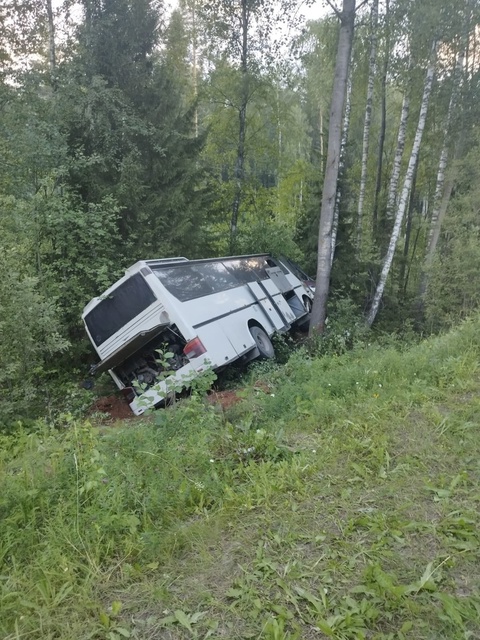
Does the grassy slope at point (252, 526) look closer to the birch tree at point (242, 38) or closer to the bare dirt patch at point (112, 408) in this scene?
the bare dirt patch at point (112, 408)

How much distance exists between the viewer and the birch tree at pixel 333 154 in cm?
864

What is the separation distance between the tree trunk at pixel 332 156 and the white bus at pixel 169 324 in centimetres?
179

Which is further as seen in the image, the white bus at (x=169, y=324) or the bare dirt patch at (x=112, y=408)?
the bare dirt patch at (x=112, y=408)

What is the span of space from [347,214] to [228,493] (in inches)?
491

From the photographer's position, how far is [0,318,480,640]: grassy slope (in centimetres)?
191

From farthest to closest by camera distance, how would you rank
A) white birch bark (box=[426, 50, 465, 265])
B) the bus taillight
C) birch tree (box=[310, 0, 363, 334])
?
white birch bark (box=[426, 50, 465, 265]), birch tree (box=[310, 0, 363, 334]), the bus taillight

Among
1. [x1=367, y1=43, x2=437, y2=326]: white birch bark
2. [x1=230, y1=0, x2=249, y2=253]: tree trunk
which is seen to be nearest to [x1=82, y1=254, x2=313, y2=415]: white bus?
[x1=367, y1=43, x2=437, y2=326]: white birch bark

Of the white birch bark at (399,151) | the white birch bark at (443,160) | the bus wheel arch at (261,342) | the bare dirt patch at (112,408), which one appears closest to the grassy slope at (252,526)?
the bare dirt patch at (112,408)

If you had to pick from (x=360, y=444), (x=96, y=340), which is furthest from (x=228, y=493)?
(x=96, y=340)

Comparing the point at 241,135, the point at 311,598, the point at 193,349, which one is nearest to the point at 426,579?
the point at 311,598

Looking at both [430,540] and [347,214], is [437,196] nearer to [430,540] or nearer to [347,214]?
[347,214]

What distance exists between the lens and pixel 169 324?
6.27 m

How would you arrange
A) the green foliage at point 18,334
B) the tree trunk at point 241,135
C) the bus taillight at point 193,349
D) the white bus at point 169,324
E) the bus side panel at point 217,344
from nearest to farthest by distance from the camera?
1. the green foliage at point 18,334
2. the bus taillight at point 193,349
3. the white bus at point 169,324
4. the bus side panel at point 217,344
5. the tree trunk at point 241,135

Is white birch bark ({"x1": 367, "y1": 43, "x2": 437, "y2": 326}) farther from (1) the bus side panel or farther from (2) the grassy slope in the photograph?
(2) the grassy slope
